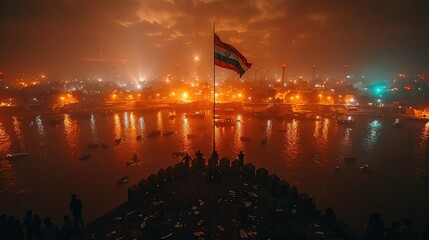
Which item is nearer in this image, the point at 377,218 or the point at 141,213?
the point at 377,218

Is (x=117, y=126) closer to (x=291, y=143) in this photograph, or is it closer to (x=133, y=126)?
(x=133, y=126)

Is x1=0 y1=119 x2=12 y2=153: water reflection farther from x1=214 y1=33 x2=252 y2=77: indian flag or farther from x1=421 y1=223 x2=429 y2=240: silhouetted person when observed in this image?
x1=421 y1=223 x2=429 y2=240: silhouetted person

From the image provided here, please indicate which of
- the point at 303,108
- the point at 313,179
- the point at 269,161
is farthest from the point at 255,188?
the point at 303,108

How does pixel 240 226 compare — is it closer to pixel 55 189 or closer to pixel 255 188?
pixel 255 188

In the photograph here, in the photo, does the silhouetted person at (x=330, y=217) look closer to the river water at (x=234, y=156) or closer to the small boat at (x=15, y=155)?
the river water at (x=234, y=156)

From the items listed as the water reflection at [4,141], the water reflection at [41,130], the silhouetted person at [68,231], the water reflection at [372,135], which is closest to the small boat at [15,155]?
the water reflection at [4,141]
